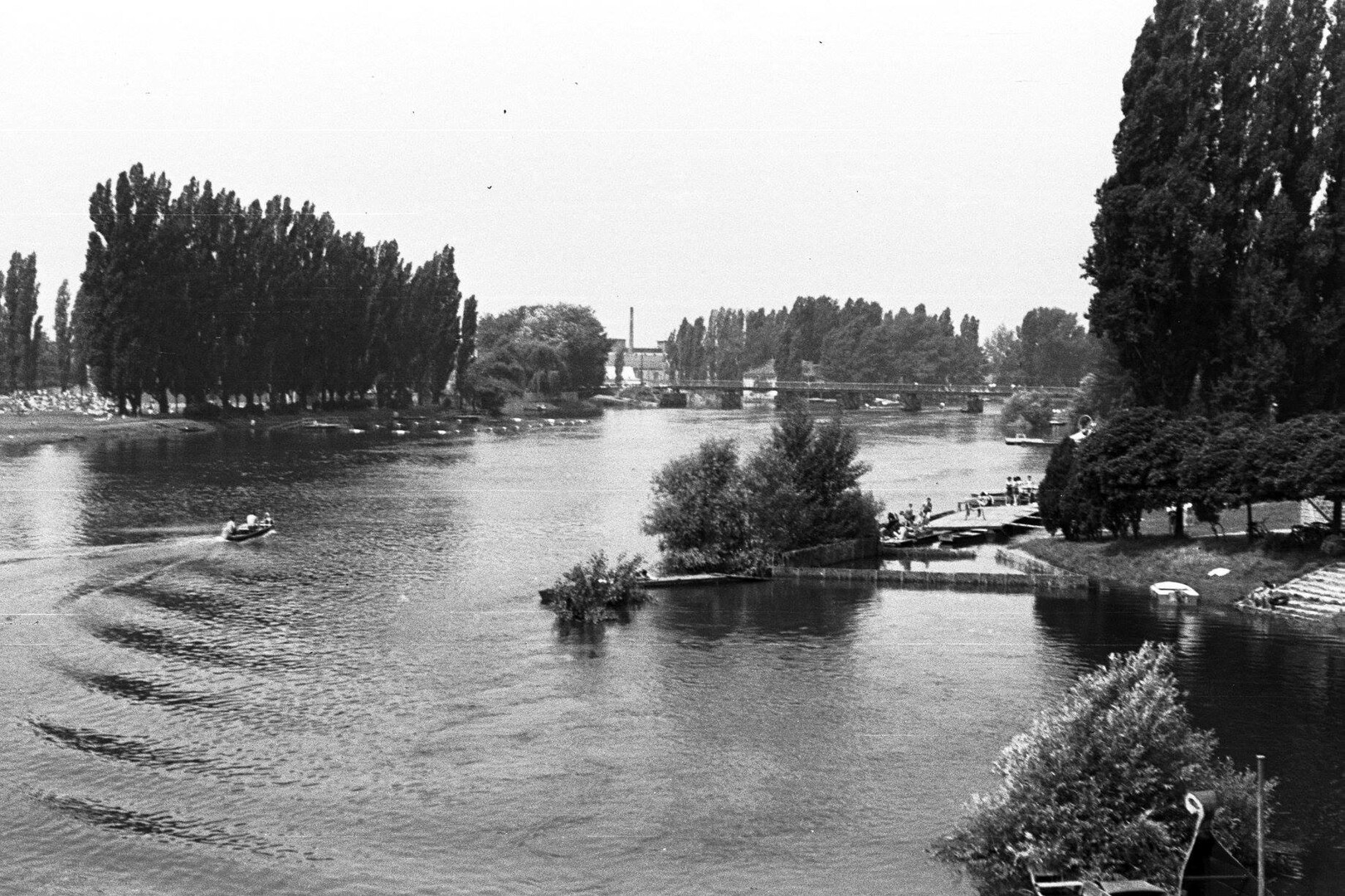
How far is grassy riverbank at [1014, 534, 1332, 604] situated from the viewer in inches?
2805

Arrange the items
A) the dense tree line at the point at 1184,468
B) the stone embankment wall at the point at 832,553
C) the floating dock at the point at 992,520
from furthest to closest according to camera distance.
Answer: the floating dock at the point at 992,520 → the stone embankment wall at the point at 832,553 → the dense tree line at the point at 1184,468

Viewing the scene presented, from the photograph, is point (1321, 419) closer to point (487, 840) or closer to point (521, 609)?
point (521, 609)

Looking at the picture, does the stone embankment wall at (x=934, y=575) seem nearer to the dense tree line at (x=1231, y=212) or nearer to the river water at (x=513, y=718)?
the river water at (x=513, y=718)

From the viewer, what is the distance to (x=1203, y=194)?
88875 mm

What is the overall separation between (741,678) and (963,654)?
1071 cm

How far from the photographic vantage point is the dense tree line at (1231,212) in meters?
87.4

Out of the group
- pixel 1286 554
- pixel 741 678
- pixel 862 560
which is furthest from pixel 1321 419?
pixel 741 678

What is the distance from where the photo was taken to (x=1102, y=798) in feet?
122

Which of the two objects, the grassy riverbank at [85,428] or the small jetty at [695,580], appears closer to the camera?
the small jetty at [695,580]

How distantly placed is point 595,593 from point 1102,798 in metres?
35.9

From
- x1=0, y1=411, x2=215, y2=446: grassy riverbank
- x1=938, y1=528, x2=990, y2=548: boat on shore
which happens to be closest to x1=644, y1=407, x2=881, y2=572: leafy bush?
x1=938, y1=528, x2=990, y2=548: boat on shore

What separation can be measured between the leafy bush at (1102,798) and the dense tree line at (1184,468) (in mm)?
36175

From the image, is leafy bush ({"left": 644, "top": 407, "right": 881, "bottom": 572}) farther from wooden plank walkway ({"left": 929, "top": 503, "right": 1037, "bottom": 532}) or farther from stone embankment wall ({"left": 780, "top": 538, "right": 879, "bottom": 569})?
wooden plank walkway ({"left": 929, "top": 503, "right": 1037, "bottom": 532})

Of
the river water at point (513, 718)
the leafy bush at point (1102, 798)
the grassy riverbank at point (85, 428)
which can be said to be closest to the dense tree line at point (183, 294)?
the grassy riverbank at point (85, 428)
